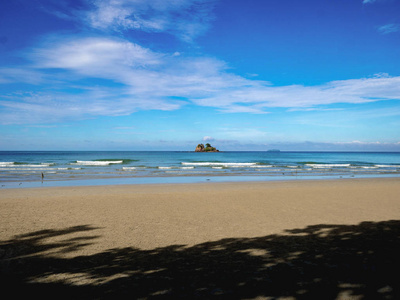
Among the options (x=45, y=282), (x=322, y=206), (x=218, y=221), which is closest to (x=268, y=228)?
(x=218, y=221)

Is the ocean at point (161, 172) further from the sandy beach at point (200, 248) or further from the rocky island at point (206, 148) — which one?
the rocky island at point (206, 148)

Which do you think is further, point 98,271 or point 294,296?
point 98,271

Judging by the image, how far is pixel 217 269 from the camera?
17.1ft

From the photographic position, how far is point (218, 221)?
9109 mm

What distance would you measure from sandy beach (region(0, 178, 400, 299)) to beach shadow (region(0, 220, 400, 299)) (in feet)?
0.06

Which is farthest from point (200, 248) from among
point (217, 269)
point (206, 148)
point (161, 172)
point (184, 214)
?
point (206, 148)

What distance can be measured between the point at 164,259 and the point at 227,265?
132cm

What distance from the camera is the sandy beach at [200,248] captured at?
4480 mm

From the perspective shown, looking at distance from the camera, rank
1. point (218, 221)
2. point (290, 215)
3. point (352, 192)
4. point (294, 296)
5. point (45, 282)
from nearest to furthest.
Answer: point (294, 296) < point (45, 282) < point (218, 221) < point (290, 215) < point (352, 192)

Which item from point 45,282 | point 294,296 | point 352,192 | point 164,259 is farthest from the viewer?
point 352,192

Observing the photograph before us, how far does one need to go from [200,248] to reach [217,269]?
1.32 meters

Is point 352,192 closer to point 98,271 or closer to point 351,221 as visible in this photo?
point 351,221

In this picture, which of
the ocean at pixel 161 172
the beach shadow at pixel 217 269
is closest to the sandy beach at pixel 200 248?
the beach shadow at pixel 217 269

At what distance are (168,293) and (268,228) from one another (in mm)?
4764
